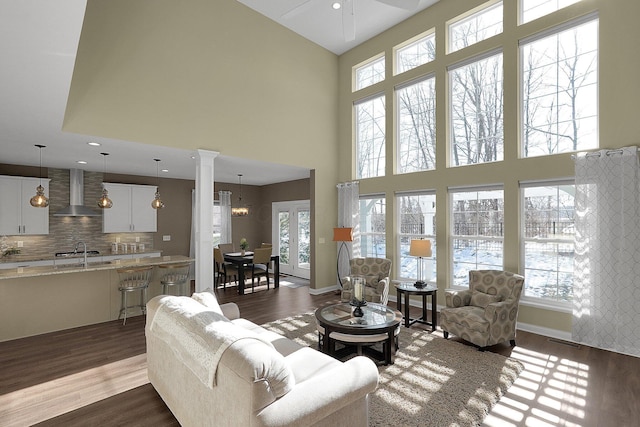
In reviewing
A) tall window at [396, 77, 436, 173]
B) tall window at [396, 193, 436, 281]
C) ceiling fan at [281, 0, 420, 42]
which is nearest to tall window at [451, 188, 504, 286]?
tall window at [396, 193, 436, 281]

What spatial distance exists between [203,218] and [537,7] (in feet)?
19.9

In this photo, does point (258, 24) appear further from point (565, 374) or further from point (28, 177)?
point (565, 374)

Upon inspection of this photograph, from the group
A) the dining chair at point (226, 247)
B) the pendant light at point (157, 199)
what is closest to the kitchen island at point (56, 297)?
the pendant light at point (157, 199)

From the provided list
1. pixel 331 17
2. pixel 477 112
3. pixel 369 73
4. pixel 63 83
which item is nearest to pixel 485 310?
pixel 477 112

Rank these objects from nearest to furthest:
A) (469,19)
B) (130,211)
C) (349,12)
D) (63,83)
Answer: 1. (63,83)
2. (349,12)
3. (469,19)
4. (130,211)

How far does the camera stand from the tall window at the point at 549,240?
4273 millimetres

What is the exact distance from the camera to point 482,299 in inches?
167

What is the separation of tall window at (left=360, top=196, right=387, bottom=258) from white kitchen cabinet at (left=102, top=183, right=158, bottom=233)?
5.11 metres

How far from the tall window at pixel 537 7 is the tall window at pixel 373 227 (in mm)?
3676

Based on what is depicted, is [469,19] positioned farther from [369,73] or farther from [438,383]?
[438,383]

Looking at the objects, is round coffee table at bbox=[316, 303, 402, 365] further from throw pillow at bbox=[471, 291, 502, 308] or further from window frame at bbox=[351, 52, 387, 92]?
window frame at bbox=[351, 52, 387, 92]

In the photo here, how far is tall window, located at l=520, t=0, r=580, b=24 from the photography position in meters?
4.42

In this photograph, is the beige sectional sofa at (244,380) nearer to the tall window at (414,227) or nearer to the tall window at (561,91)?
the tall window at (414,227)

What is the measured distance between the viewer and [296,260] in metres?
8.88
